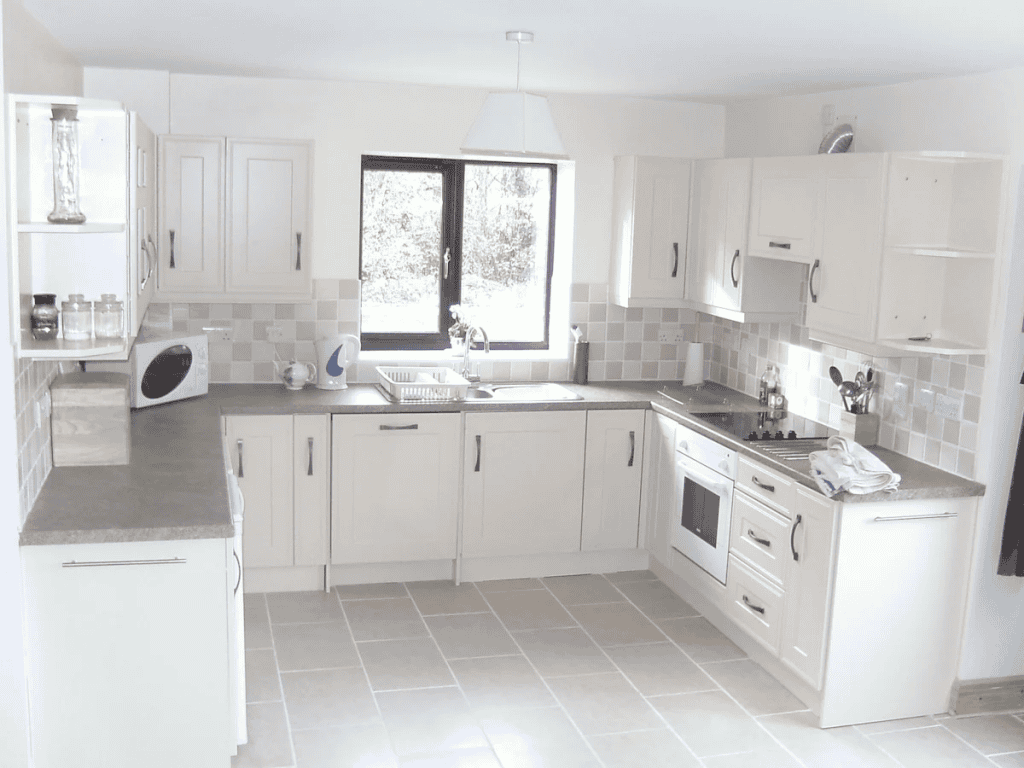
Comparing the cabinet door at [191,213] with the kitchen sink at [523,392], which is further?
the kitchen sink at [523,392]

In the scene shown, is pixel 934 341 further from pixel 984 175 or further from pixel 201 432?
pixel 201 432

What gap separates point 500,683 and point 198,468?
1.48 meters

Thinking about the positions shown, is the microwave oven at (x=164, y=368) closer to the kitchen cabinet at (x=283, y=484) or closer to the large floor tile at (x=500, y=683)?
the kitchen cabinet at (x=283, y=484)

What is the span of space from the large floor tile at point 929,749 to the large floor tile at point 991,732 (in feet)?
0.16

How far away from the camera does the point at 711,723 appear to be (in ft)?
13.0

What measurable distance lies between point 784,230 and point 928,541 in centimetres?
147

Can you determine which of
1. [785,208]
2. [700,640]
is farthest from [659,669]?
[785,208]

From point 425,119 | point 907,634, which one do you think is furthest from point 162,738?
point 425,119

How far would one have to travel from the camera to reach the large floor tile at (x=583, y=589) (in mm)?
5156

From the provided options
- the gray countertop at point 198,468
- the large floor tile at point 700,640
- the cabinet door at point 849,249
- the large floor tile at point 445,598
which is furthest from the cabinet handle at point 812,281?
the large floor tile at point 445,598

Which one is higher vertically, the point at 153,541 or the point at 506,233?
the point at 506,233

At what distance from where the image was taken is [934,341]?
4039mm

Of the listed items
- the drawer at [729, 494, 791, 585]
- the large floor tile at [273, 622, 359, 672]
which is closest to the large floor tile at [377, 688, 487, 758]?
the large floor tile at [273, 622, 359, 672]

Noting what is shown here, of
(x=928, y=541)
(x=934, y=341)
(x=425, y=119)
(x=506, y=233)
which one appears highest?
(x=425, y=119)
